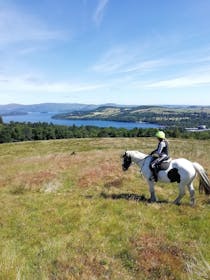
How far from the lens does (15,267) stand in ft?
23.8

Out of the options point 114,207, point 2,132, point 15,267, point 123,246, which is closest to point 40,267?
point 15,267

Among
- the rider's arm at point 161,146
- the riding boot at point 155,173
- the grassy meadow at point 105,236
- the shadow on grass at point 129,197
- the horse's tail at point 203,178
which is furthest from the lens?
the shadow on grass at point 129,197

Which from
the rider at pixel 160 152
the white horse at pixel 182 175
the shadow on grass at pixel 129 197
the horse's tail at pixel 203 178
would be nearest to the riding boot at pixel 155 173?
the rider at pixel 160 152

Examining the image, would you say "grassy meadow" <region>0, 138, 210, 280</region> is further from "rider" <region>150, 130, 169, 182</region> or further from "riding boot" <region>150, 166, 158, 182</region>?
"rider" <region>150, 130, 169, 182</region>

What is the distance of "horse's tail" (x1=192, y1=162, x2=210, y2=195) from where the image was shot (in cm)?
1316

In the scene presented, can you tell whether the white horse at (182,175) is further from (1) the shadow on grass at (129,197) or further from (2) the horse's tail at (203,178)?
(1) the shadow on grass at (129,197)

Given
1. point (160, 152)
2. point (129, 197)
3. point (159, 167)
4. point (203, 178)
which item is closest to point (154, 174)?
point (159, 167)

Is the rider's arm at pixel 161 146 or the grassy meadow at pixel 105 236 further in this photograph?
the rider's arm at pixel 161 146

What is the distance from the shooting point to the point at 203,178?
526 inches

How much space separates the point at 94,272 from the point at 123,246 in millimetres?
1731

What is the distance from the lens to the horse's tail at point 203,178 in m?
13.2

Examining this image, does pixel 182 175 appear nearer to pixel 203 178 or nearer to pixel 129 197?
pixel 203 178

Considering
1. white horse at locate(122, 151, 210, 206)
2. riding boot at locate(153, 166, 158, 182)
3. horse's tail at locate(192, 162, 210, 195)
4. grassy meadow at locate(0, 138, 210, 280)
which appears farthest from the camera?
riding boot at locate(153, 166, 158, 182)

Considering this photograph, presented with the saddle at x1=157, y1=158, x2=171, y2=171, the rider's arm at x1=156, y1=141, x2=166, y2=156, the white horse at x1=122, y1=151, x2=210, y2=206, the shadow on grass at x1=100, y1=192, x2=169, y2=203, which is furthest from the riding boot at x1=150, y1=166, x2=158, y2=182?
the shadow on grass at x1=100, y1=192, x2=169, y2=203
